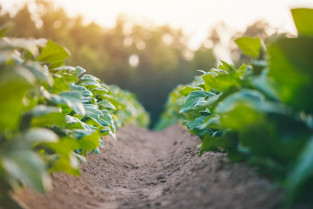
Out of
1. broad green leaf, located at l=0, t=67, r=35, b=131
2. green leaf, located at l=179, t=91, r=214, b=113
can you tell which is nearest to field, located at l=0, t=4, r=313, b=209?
broad green leaf, located at l=0, t=67, r=35, b=131

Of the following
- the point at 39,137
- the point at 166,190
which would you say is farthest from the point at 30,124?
the point at 166,190

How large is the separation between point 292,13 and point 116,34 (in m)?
47.5

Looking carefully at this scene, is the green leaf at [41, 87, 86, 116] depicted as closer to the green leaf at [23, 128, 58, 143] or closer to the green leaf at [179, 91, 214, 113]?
the green leaf at [23, 128, 58, 143]

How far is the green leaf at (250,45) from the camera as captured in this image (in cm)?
233

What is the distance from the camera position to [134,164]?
475 centimetres

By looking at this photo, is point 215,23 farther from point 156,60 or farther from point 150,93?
point 150,93

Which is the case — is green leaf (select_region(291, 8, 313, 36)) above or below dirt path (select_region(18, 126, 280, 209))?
above

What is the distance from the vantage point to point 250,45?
238 centimetres

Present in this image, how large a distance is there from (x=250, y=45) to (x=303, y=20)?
0.49 metres

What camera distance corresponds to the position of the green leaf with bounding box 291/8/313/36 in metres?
1.90

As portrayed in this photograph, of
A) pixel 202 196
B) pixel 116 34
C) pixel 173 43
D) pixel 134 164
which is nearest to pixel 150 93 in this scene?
pixel 116 34

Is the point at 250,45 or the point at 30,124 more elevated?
the point at 250,45

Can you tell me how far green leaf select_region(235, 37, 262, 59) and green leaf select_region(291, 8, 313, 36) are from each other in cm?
40

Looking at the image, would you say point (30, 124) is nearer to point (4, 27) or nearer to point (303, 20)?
point (4, 27)
